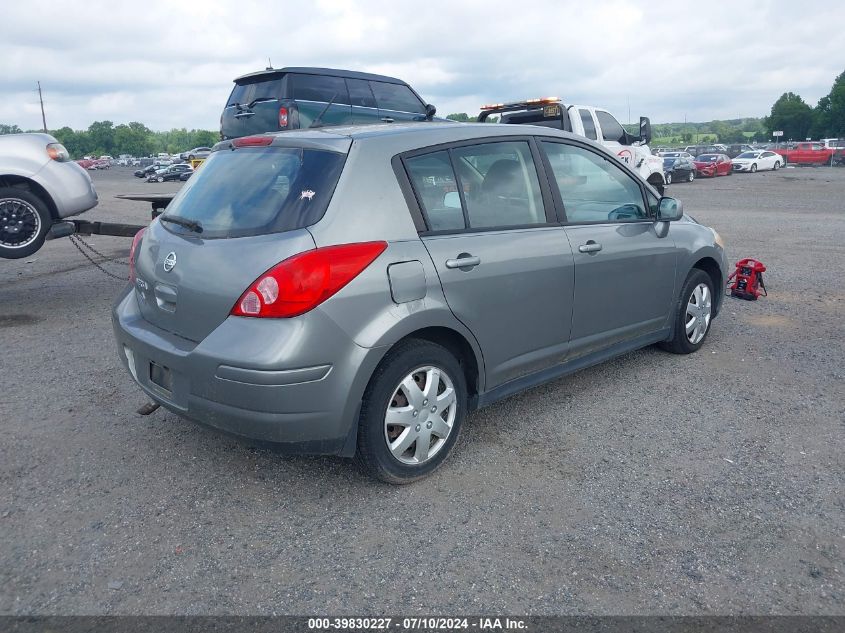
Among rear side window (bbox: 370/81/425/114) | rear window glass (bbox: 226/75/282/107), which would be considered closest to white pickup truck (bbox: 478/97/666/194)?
rear side window (bbox: 370/81/425/114)

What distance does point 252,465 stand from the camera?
3.73 m

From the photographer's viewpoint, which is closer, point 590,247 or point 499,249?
point 499,249

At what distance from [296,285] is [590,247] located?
2.00 meters

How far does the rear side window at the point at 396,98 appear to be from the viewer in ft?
37.0

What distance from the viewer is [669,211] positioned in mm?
4785

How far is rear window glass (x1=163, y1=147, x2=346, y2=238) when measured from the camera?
3.17 metres

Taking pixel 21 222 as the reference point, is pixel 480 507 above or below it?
below

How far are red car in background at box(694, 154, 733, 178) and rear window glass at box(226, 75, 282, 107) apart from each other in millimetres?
29056

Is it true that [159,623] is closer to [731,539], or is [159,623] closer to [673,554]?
[673,554]

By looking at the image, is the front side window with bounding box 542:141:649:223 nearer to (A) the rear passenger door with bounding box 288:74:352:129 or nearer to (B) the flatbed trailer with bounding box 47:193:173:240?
(B) the flatbed trailer with bounding box 47:193:173:240

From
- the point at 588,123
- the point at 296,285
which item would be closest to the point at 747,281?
the point at 296,285

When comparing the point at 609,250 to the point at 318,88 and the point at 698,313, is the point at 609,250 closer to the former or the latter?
the point at 698,313

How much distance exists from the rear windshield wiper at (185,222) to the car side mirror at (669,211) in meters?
3.04

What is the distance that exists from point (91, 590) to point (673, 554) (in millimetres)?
2310
